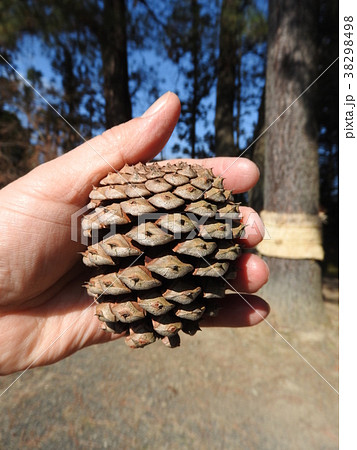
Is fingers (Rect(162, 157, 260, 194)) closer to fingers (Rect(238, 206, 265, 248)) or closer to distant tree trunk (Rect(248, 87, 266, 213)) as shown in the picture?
fingers (Rect(238, 206, 265, 248))

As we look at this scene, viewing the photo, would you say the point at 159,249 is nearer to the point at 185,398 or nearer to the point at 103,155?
the point at 103,155

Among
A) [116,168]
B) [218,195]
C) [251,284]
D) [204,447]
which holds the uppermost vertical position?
[116,168]

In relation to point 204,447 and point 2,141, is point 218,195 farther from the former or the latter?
point 2,141

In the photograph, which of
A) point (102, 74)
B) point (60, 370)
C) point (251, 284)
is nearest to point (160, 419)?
point (60, 370)

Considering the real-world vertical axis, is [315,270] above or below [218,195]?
below

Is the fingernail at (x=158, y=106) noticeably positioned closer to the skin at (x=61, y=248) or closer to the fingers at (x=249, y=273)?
the skin at (x=61, y=248)
